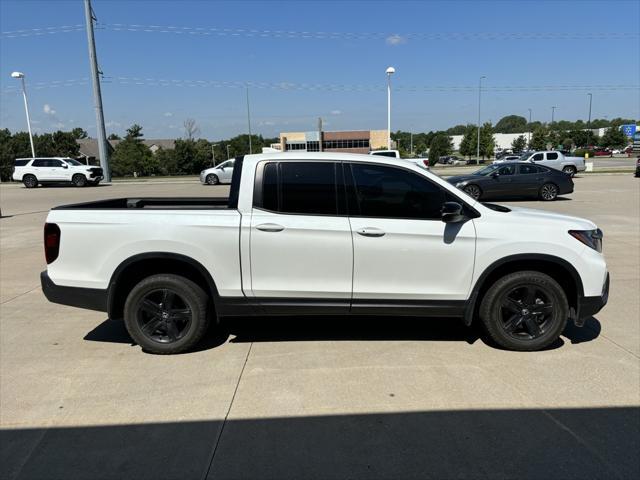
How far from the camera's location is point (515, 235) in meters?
4.06

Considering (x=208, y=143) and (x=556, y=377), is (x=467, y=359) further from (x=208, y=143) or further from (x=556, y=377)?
(x=208, y=143)

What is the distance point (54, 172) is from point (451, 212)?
29328 mm

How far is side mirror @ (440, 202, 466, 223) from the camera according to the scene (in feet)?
12.9

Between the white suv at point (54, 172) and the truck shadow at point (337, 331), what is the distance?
84.8 ft

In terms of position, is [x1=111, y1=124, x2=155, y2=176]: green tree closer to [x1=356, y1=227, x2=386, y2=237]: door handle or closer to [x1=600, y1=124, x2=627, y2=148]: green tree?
[x1=356, y1=227, x2=386, y2=237]: door handle

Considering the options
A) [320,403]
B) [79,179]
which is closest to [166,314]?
[320,403]

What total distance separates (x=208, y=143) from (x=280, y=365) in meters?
83.7

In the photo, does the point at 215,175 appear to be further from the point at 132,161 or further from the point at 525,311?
the point at 132,161

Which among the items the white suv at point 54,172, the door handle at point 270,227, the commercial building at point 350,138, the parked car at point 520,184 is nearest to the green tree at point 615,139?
the commercial building at point 350,138

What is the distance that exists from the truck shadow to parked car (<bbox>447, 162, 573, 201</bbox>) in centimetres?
1271

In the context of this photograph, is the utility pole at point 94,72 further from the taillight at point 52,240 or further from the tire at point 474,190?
the taillight at point 52,240

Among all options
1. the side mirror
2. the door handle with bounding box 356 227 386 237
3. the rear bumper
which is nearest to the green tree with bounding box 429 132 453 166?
the side mirror

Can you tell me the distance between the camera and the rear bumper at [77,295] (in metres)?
4.14

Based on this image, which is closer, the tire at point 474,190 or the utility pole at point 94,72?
the tire at point 474,190
